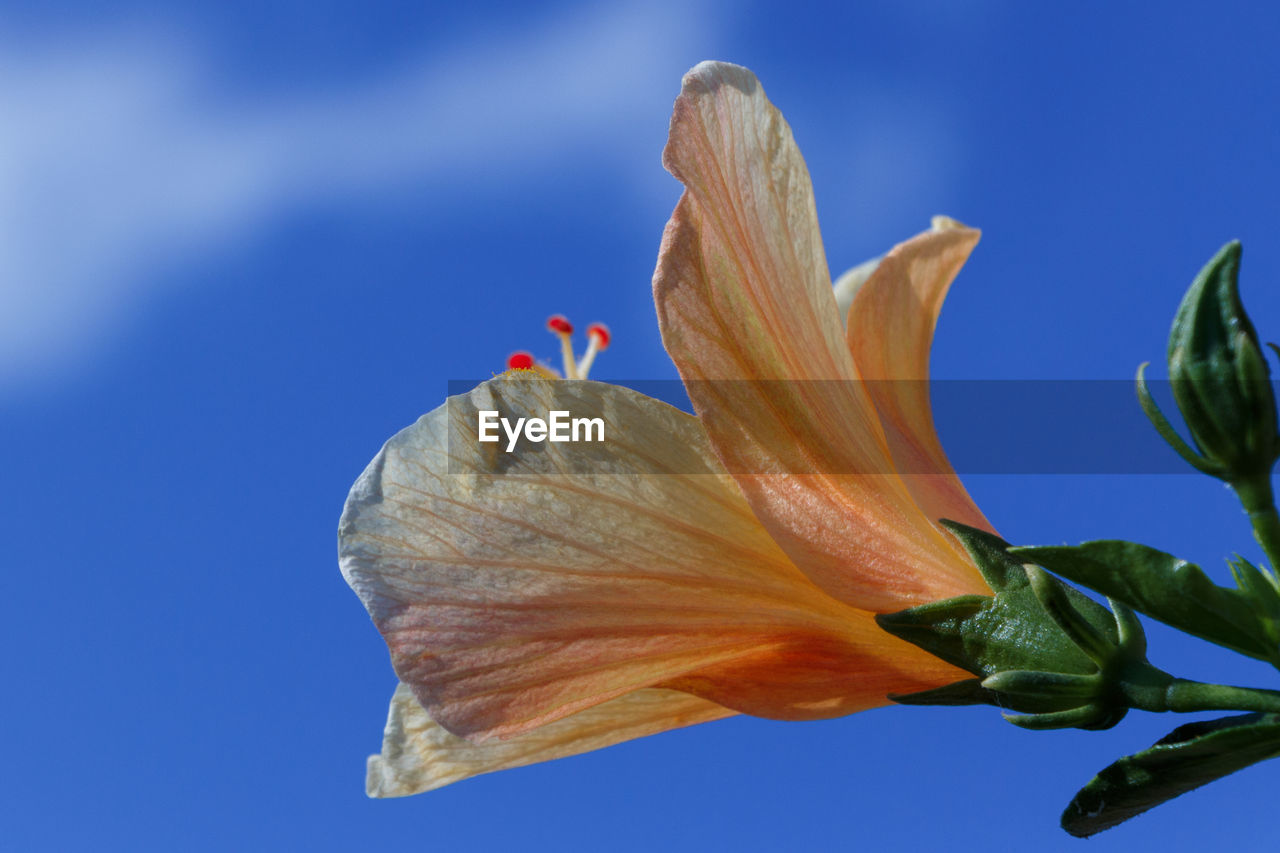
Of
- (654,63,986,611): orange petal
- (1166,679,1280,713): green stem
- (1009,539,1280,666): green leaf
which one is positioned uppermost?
(654,63,986,611): orange petal

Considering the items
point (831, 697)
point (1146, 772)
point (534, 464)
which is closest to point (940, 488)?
point (831, 697)

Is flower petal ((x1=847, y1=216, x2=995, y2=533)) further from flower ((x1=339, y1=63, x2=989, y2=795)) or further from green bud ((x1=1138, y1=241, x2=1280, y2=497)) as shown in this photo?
green bud ((x1=1138, y1=241, x2=1280, y2=497))

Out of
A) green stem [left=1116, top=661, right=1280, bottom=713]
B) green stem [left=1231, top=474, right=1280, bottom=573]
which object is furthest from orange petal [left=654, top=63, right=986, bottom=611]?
green stem [left=1231, top=474, right=1280, bottom=573]

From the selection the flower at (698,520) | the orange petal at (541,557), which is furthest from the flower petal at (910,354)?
the orange petal at (541,557)

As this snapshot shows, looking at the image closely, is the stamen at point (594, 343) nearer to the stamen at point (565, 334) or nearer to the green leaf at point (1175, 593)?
the stamen at point (565, 334)

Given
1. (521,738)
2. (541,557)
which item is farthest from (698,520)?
(521,738)

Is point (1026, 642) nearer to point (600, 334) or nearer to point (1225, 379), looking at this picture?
point (1225, 379)
